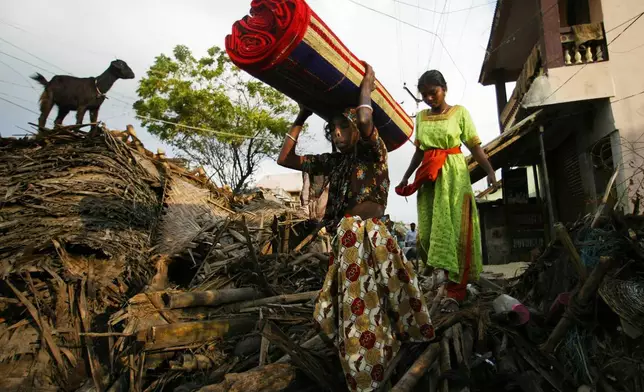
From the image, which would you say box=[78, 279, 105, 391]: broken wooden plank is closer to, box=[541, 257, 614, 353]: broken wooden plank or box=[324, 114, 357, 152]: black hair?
box=[324, 114, 357, 152]: black hair

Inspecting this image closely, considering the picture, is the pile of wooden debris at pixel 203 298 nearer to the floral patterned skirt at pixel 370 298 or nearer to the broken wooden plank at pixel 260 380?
the broken wooden plank at pixel 260 380

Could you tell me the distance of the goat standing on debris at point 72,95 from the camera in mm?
8969

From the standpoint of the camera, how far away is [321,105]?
11.1ft

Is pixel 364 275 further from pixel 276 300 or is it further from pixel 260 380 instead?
pixel 276 300

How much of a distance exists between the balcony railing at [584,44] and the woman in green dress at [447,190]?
5699 mm

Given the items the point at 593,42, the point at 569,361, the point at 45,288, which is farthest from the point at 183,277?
the point at 593,42

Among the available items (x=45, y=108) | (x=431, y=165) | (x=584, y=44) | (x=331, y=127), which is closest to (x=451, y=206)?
(x=431, y=165)

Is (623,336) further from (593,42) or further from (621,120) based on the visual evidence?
(593,42)

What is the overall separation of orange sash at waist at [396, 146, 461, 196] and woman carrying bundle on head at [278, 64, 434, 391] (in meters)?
1.03

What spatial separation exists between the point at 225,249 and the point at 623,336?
3963mm

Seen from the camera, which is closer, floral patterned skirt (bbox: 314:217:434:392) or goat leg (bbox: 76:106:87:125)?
floral patterned skirt (bbox: 314:217:434:392)

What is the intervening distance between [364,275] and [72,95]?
928 centimetres

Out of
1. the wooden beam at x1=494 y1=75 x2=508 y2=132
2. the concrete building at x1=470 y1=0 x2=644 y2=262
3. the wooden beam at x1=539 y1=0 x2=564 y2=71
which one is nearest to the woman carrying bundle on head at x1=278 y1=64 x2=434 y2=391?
the concrete building at x1=470 y1=0 x2=644 y2=262

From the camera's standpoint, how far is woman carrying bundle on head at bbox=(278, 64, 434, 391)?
91.4 inches
